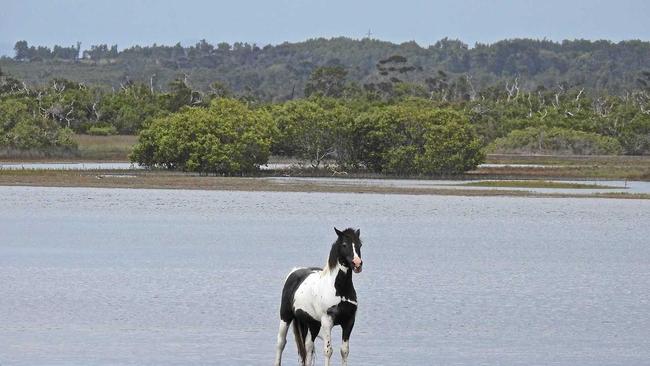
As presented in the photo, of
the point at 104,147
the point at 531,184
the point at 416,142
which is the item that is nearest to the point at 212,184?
the point at 531,184

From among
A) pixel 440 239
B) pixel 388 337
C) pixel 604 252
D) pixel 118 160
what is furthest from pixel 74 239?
pixel 118 160

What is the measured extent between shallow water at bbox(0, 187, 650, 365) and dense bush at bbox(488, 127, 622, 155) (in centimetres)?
6180

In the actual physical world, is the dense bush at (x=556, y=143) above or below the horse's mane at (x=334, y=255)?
below

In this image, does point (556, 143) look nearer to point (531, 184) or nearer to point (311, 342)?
point (531, 184)

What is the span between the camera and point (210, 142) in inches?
3642

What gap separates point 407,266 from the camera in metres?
39.6

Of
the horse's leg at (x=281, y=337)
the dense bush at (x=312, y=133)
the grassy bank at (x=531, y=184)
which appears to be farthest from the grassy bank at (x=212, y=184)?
the horse's leg at (x=281, y=337)

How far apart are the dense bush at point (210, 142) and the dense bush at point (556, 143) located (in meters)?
40.6

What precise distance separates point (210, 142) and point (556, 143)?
51.4 m

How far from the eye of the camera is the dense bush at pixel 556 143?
13162 centimetres

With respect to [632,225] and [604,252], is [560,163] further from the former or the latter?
[604,252]

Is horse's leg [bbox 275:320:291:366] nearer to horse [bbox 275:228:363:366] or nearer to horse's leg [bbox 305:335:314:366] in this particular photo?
horse [bbox 275:228:363:366]

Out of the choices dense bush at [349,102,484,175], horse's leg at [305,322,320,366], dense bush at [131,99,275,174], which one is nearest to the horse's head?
horse's leg at [305,322,320,366]

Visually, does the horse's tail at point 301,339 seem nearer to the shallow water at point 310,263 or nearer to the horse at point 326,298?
the horse at point 326,298
